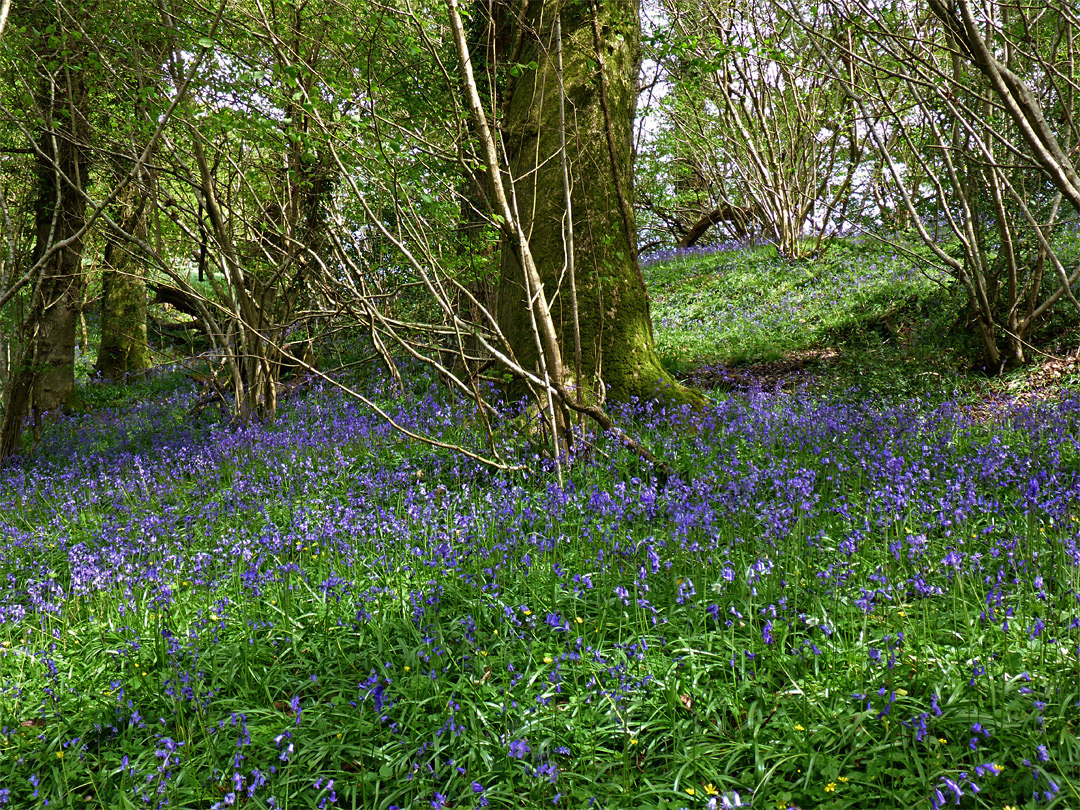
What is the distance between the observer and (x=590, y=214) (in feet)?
18.1

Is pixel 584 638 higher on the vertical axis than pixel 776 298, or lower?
lower

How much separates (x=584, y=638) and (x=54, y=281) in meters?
8.22

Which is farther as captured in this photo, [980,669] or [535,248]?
[535,248]

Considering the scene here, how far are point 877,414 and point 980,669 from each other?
3283 mm

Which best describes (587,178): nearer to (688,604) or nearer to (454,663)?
(688,604)

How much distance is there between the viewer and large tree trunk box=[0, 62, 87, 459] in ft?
22.9

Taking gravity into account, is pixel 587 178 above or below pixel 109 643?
above

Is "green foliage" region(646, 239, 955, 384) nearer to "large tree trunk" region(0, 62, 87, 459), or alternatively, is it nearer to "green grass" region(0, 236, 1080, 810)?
"green grass" region(0, 236, 1080, 810)

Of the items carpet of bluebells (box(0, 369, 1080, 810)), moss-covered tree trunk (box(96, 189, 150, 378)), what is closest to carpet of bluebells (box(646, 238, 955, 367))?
carpet of bluebells (box(0, 369, 1080, 810))

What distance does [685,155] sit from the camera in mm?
18172

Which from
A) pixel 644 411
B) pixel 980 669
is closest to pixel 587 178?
pixel 644 411

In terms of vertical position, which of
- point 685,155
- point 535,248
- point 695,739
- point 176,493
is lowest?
point 695,739

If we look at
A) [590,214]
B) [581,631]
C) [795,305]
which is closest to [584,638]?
[581,631]

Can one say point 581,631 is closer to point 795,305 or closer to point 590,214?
point 590,214
